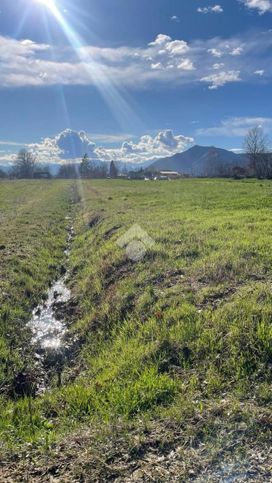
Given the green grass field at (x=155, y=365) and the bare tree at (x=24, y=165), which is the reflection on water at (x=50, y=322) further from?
the bare tree at (x=24, y=165)

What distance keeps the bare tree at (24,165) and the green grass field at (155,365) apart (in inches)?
6655

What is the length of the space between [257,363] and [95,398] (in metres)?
2.62

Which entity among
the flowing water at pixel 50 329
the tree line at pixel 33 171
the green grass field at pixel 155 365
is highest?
the tree line at pixel 33 171

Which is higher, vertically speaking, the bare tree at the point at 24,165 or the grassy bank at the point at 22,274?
the bare tree at the point at 24,165

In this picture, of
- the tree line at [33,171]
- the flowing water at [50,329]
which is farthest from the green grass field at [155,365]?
the tree line at [33,171]

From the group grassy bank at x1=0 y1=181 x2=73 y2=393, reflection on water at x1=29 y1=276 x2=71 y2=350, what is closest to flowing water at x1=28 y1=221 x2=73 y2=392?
reflection on water at x1=29 y1=276 x2=71 y2=350

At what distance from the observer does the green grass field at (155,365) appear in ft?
16.1

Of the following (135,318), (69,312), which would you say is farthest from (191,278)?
(69,312)

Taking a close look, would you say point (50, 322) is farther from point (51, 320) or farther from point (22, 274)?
point (22, 274)

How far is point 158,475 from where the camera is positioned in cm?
453

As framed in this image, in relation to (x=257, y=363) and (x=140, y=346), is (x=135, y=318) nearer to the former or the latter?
(x=140, y=346)

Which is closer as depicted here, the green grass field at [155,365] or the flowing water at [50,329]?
the green grass field at [155,365]

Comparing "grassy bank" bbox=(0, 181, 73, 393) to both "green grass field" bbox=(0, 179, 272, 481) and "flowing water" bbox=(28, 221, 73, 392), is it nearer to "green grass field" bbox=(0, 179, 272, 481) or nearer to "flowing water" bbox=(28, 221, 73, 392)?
"green grass field" bbox=(0, 179, 272, 481)

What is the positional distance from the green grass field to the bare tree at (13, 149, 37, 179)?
169 meters
